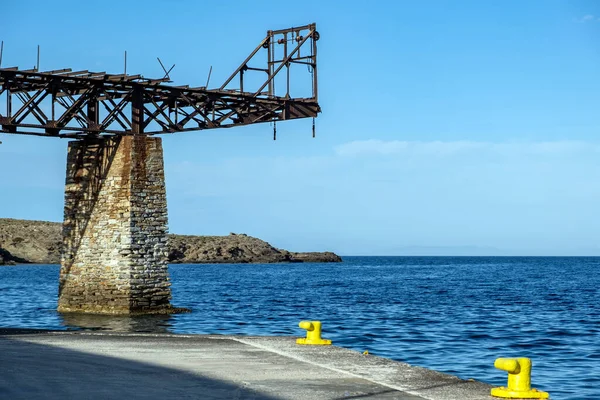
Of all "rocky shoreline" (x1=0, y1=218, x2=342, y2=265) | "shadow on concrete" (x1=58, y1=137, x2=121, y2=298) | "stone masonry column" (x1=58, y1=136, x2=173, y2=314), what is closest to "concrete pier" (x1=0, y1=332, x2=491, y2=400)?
"stone masonry column" (x1=58, y1=136, x2=173, y2=314)

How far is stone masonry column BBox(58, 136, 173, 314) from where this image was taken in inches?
1140

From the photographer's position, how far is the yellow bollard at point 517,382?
1106 centimetres

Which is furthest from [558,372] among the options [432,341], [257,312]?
[257,312]

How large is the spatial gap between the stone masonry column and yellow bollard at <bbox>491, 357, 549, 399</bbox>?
1909cm

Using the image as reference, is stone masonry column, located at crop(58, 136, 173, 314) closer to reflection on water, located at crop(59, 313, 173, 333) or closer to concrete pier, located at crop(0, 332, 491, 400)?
reflection on water, located at crop(59, 313, 173, 333)

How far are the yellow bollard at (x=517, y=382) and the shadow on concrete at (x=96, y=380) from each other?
274 centimetres

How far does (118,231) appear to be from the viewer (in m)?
29.0

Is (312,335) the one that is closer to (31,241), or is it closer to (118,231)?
(118,231)

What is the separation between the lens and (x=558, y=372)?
20.8 m

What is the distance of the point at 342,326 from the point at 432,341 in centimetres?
589

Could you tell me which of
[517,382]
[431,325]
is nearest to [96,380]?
[517,382]

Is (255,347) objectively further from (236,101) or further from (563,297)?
(563,297)

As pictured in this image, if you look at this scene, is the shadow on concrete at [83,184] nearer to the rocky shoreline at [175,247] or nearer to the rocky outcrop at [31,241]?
the rocky shoreline at [175,247]

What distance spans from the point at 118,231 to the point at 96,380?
17.4m
